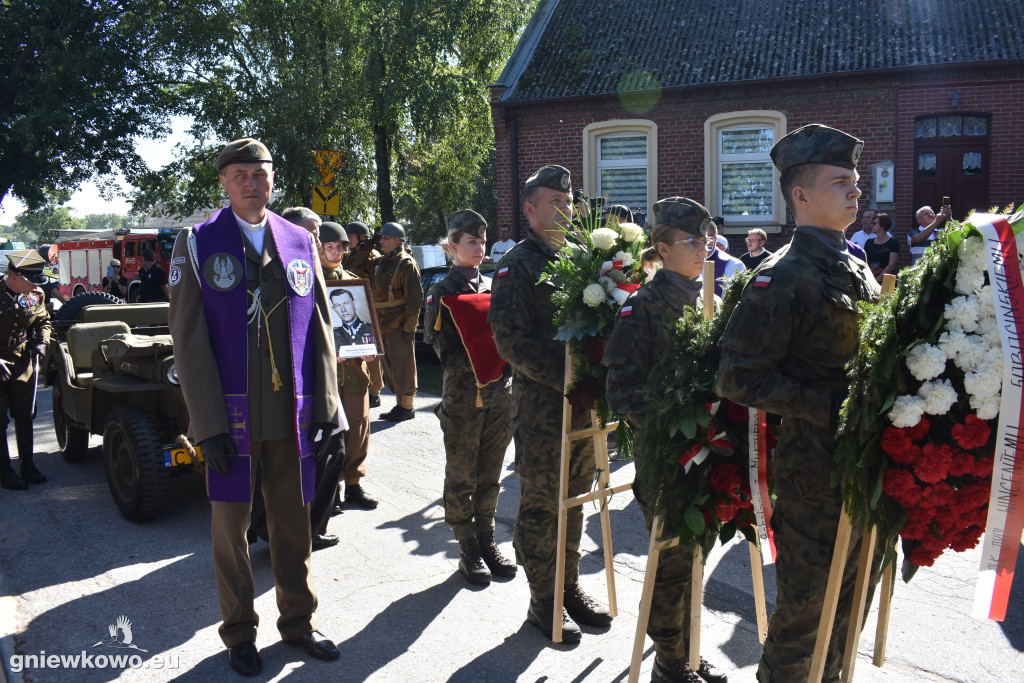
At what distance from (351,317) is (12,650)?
2.53 m

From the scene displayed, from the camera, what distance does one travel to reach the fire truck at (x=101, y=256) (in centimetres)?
2219

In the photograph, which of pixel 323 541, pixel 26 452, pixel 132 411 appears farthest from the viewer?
pixel 26 452

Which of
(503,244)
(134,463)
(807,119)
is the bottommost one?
(134,463)

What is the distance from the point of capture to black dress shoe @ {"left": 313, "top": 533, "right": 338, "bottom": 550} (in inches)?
211

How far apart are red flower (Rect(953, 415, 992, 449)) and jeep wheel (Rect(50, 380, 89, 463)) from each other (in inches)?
282

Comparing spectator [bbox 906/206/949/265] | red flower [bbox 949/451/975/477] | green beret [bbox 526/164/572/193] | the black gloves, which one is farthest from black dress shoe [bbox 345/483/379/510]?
spectator [bbox 906/206/949/265]

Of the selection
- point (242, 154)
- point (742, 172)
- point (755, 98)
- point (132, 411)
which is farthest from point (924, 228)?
point (242, 154)

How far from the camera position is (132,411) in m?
6.00

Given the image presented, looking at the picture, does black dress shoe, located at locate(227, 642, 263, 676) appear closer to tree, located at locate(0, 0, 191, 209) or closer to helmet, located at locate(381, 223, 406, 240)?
helmet, located at locate(381, 223, 406, 240)

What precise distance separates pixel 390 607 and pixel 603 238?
2.24 m

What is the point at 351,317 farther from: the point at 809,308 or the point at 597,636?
the point at 809,308

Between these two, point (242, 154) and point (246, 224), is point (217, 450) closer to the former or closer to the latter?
point (246, 224)

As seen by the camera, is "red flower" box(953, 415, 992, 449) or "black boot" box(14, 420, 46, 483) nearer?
"red flower" box(953, 415, 992, 449)

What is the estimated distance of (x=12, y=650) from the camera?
404 cm
